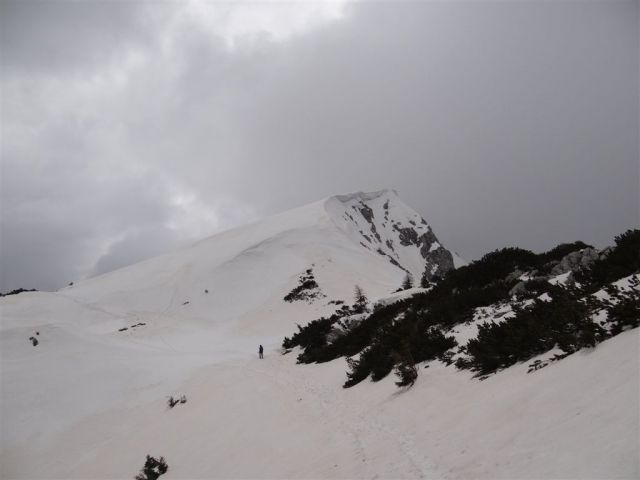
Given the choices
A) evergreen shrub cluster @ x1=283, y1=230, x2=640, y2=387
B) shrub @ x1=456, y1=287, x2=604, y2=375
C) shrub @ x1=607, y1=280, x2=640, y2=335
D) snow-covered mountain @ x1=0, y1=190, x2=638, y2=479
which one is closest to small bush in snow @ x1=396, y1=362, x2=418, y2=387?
evergreen shrub cluster @ x1=283, y1=230, x2=640, y2=387

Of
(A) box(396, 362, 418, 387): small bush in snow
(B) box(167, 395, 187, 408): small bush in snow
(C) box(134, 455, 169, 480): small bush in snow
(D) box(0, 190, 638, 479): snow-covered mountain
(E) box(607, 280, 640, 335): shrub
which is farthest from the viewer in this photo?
(B) box(167, 395, 187, 408): small bush in snow

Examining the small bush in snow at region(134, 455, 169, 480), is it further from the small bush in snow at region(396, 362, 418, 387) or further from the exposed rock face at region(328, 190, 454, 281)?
the exposed rock face at region(328, 190, 454, 281)

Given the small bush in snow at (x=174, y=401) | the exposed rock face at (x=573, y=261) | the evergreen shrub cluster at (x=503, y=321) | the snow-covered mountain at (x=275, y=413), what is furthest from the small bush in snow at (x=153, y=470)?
the exposed rock face at (x=573, y=261)

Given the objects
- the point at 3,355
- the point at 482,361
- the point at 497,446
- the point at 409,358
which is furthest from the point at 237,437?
Answer: the point at 3,355

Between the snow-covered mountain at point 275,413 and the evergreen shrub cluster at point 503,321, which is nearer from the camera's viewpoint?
the snow-covered mountain at point 275,413

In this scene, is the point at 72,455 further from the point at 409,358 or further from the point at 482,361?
the point at 482,361

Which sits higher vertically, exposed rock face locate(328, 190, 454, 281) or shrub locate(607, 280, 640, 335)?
exposed rock face locate(328, 190, 454, 281)

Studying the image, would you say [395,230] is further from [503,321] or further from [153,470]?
[153,470]

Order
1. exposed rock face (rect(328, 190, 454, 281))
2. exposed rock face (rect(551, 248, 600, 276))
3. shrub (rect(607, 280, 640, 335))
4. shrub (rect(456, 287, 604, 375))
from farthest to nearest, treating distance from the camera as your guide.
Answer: exposed rock face (rect(328, 190, 454, 281)) < exposed rock face (rect(551, 248, 600, 276)) < shrub (rect(456, 287, 604, 375)) < shrub (rect(607, 280, 640, 335))

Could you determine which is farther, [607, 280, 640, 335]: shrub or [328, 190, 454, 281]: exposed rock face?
[328, 190, 454, 281]: exposed rock face

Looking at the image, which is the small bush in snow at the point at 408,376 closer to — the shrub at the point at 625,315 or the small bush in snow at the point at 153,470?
the shrub at the point at 625,315

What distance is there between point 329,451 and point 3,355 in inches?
684

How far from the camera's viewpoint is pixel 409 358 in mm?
9078

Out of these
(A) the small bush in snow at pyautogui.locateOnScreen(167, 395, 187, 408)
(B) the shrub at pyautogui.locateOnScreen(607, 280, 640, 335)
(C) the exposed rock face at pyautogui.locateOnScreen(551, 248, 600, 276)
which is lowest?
(B) the shrub at pyautogui.locateOnScreen(607, 280, 640, 335)
